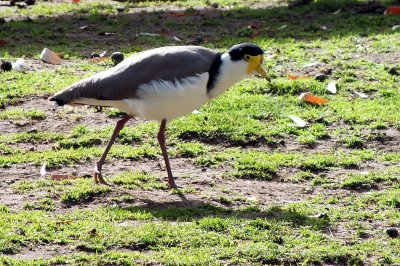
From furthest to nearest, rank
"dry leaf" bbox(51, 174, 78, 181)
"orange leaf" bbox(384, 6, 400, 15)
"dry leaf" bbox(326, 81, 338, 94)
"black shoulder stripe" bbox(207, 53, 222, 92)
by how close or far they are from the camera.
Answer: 1. "orange leaf" bbox(384, 6, 400, 15)
2. "dry leaf" bbox(326, 81, 338, 94)
3. "dry leaf" bbox(51, 174, 78, 181)
4. "black shoulder stripe" bbox(207, 53, 222, 92)

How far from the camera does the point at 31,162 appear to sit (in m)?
8.05

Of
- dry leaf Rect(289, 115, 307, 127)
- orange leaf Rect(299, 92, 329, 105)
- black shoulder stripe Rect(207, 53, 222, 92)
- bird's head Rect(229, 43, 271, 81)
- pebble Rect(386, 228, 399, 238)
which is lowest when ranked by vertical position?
dry leaf Rect(289, 115, 307, 127)

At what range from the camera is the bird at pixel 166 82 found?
7336 millimetres

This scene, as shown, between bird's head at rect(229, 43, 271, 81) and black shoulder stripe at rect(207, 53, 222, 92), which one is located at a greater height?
bird's head at rect(229, 43, 271, 81)

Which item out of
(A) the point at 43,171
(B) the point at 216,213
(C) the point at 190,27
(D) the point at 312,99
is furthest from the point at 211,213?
(C) the point at 190,27

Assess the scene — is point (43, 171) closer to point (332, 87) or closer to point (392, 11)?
point (332, 87)

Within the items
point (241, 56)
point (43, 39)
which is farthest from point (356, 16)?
point (241, 56)

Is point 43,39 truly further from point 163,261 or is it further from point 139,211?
point 163,261

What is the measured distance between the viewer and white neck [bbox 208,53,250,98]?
7.45m

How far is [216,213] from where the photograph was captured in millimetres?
7027

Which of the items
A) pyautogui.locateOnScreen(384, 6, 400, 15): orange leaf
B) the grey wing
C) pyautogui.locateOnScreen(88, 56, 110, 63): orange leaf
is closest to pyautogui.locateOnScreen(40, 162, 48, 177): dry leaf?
the grey wing

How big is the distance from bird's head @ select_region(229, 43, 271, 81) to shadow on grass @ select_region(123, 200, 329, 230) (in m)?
1.14

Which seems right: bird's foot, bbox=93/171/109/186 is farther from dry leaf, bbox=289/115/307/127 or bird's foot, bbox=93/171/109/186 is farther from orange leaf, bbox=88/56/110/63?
orange leaf, bbox=88/56/110/63

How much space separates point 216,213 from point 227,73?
3.63 feet
